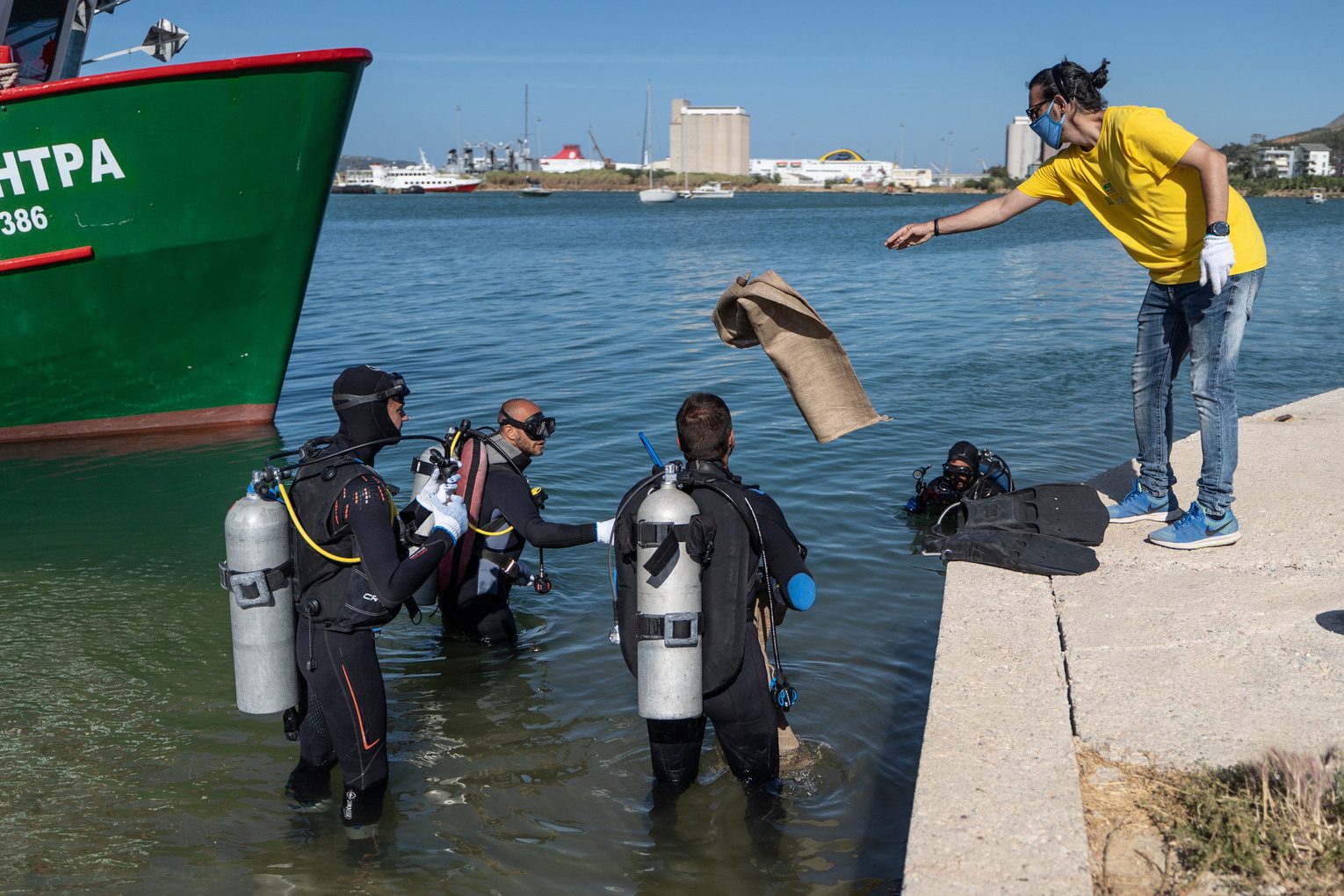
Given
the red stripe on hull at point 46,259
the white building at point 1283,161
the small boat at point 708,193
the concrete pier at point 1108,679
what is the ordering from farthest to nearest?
the white building at point 1283,161 < the small boat at point 708,193 < the red stripe on hull at point 46,259 < the concrete pier at point 1108,679

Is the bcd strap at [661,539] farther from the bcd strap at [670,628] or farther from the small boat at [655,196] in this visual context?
the small boat at [655,196]

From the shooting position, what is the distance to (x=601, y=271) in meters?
34.5

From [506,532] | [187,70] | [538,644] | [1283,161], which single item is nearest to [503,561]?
[506,532]

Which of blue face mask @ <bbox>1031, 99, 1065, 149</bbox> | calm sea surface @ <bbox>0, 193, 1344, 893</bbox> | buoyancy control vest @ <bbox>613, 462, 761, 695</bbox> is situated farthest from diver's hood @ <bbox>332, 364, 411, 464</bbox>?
blue face mask @ <bbox>1031, 99, 1065, 149</bbox>

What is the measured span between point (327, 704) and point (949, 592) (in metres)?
2.47

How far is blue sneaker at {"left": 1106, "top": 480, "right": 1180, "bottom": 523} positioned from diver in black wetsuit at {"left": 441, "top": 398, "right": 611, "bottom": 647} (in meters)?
2.51

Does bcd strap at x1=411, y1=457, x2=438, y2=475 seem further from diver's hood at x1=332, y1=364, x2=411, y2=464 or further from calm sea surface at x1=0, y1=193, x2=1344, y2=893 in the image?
calm sea surface at x1=0, y1=193, x2=1344, y2=893

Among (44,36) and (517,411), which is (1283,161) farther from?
(517,411)

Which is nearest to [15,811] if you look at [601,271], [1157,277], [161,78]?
[1157,277]

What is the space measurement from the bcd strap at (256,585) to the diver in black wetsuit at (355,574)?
8cm

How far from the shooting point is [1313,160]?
188m

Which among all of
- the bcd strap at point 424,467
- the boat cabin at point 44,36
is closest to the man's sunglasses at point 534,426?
the bcd strap at point 424,467

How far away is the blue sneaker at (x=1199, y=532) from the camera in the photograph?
4988 mm

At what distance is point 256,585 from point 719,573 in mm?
Result: 1605
